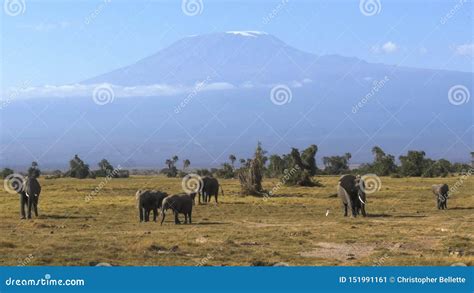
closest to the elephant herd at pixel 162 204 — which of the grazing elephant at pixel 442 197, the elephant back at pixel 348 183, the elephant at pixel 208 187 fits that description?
the elephant back at pixel 348 183

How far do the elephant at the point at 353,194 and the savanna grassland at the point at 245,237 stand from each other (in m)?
0.91

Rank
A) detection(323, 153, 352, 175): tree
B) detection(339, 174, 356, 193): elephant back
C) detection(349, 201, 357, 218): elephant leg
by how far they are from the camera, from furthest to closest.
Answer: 1. detection(323, 153, 352, 175): tree
2. detection(339, 174, 356, 193): elephant back
3. detection(349, 201, 357, 218): elephant leg

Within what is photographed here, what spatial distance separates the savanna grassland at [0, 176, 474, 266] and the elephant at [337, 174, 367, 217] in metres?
0.91

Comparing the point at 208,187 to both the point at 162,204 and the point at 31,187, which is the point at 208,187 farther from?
the point at 162,204

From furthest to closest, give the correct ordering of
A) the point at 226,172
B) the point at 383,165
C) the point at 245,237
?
1. the point at 226,172
2. the point at 383,165
3. the point at 245,237

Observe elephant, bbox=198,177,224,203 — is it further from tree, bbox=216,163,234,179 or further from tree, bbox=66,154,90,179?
tree, bbox=66,154,90,179

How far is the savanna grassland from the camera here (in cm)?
2088

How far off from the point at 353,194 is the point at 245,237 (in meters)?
11.5

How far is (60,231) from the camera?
95.6 feet

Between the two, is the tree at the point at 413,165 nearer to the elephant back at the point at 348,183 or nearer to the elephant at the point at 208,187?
the elephant at the point at 208,187

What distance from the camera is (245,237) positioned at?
1024 inches

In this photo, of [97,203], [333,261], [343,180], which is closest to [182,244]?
[333,261]

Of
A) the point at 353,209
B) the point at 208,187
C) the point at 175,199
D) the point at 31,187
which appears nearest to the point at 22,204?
the point at 31,187

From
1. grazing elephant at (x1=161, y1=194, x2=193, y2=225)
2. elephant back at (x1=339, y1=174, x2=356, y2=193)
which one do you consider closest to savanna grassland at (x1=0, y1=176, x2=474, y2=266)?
grazing elephant at (x1=161, y1=194, x2=193, y2=225)
